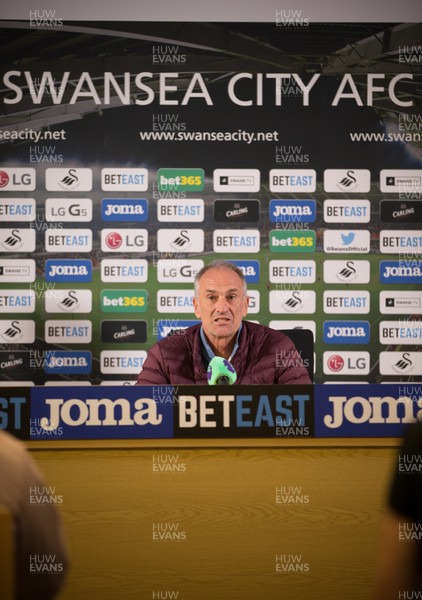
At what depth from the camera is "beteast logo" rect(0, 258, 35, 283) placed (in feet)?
12.4

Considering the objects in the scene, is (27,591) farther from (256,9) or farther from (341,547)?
(256,9)

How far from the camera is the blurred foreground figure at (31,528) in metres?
1.43

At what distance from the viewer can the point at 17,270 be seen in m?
3.79

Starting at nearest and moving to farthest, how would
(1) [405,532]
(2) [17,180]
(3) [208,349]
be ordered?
(1) [405,532] → (3) [208,349] → (2) [17,180]

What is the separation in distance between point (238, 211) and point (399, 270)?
93 centimetres

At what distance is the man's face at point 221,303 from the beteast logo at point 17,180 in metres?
1.06

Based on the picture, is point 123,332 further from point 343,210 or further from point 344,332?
point 343,210

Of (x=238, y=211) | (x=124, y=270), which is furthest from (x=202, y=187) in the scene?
(x=124, y=270)

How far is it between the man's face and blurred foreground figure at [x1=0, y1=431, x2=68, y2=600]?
2108mm

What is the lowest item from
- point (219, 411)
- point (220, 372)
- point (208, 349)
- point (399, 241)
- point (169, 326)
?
point (219, 411)

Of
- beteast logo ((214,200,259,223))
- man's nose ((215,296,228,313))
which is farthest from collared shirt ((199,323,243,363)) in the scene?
beteast logo ((214,200,259,223))

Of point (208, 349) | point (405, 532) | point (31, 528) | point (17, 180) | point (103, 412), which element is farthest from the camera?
point (17, 180)

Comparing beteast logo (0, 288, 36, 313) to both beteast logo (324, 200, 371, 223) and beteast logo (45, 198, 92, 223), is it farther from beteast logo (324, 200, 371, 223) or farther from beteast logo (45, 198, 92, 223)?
beteast logo (324, 200, 371, 223)

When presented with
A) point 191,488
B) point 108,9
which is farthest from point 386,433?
point 108,9
